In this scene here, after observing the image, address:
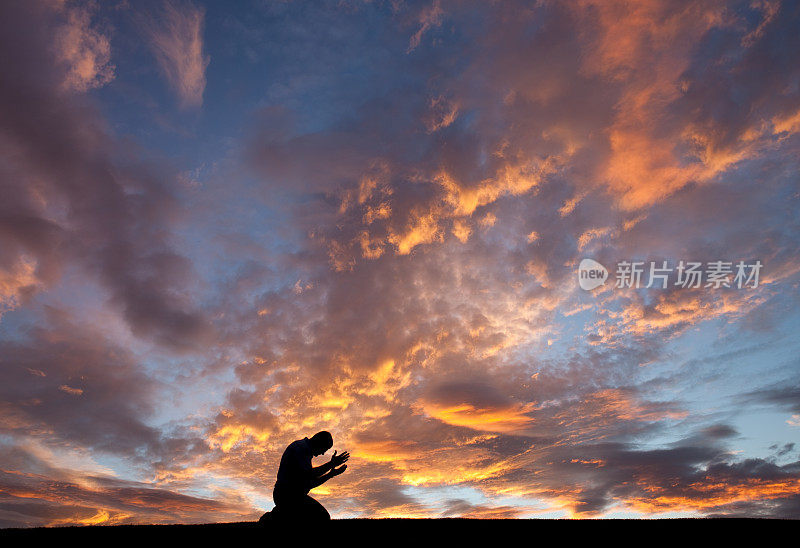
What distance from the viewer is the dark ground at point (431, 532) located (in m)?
10.0

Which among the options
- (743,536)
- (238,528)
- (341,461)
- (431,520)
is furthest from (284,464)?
(743,536)

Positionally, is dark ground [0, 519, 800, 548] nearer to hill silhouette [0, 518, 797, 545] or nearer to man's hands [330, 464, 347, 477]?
hill silhouette [0, 518, 797, 545]

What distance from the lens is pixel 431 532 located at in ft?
37.9

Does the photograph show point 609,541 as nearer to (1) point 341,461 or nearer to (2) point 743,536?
(2) point 743,536

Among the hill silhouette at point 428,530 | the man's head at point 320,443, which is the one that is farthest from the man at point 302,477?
the hill silhouette at point 428,530

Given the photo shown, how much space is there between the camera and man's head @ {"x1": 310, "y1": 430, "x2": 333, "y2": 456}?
32.2 feet

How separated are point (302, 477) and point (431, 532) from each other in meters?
4.29

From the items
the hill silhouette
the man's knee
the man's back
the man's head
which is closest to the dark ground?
the hill silhouette

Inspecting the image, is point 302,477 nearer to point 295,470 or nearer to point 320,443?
point 295,470

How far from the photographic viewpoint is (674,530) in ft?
36.5

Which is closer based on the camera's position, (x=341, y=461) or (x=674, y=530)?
(x=341, y=461)

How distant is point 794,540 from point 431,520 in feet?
27.7

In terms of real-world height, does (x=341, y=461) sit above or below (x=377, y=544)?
above

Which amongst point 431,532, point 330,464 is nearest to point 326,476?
point 330,464
